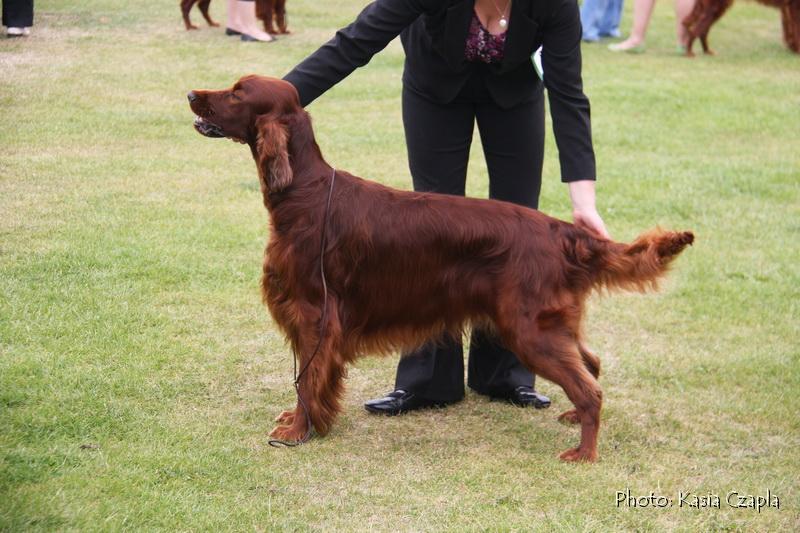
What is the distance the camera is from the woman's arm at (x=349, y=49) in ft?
12.4

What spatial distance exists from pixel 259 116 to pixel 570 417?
1.73 metres

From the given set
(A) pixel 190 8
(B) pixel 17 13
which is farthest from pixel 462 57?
(A) pixel 190 8

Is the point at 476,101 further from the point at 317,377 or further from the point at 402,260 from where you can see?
the point at 317,377

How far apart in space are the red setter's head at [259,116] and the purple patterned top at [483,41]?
0.71 metres

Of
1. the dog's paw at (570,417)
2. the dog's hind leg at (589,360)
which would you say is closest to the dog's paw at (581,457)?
the dog's hind leg at (589,360)

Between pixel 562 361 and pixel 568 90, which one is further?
pixel 568 90

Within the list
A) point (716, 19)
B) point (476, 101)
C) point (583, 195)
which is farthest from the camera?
point (716, 19)

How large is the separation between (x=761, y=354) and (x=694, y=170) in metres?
3.48

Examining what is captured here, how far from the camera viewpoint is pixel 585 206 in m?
3.93

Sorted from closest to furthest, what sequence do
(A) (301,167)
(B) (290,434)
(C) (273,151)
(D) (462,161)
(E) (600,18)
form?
(C) (273,151) → (A) (301,167) → (B) (290,434) → (D) (462,161) → (E) (600,18)

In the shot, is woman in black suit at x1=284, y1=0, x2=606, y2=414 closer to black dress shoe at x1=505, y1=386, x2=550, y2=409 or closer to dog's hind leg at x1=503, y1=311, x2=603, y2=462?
black dress shoe at x1=505, y1=386, x2=550, y2=409

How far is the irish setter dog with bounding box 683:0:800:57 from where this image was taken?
1219 cm

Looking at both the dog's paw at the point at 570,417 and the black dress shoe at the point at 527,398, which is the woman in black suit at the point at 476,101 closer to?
the black dress shoe at the point at 527,398

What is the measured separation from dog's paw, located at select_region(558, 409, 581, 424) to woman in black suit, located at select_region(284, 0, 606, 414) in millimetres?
148
